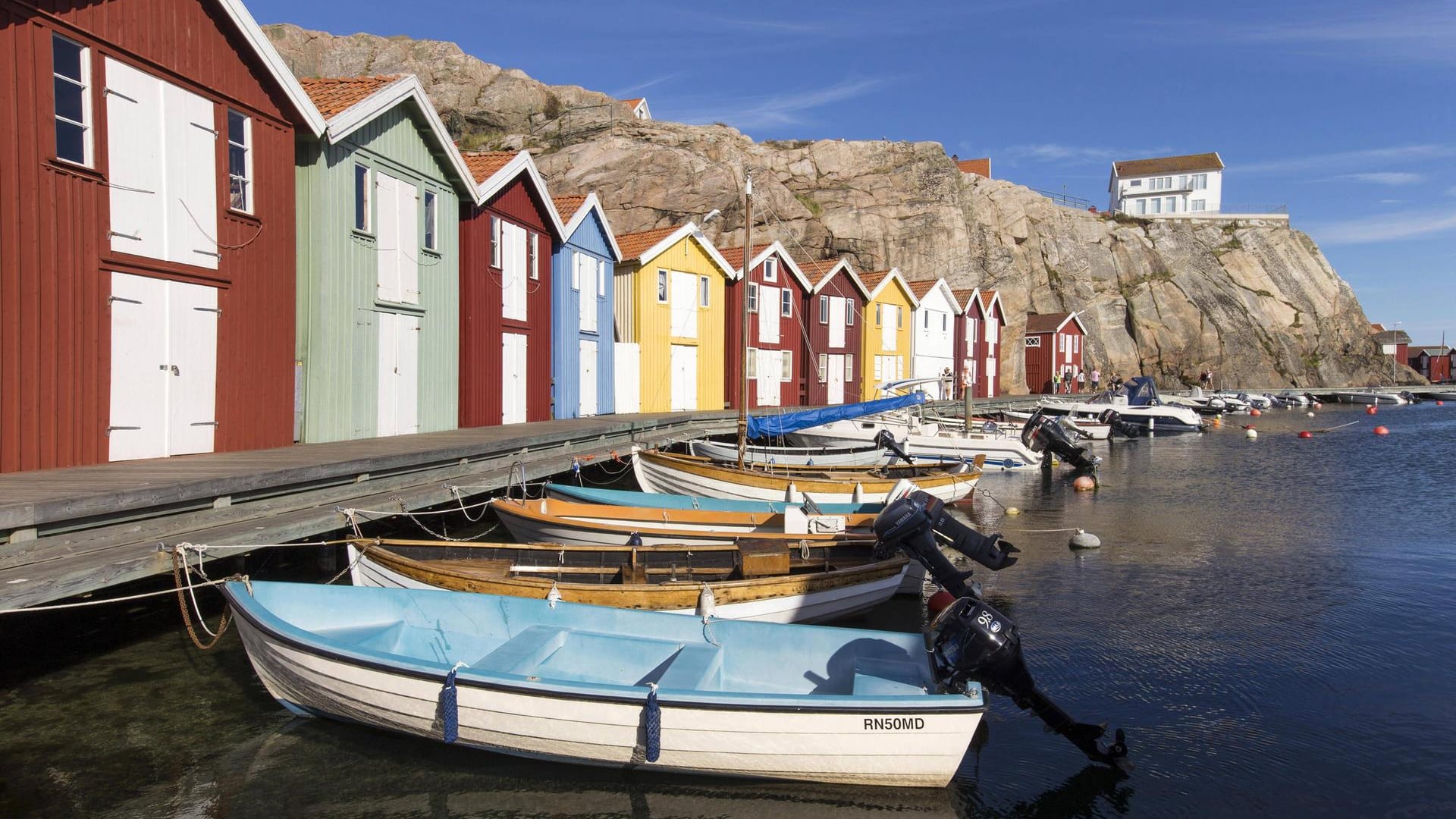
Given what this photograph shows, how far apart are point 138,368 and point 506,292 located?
1218 cm

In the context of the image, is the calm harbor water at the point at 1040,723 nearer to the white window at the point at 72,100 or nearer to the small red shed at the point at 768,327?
the white window at the point at 72,100

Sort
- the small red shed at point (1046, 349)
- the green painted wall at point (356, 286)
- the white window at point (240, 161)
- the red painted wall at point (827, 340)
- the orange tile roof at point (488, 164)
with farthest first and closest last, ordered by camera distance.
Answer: the small red shed at point (1046, 349) → the red painted wall at point (827, 340) → the orange tile roof at point (488, 164) → the green painted wall at point (356, 286) → the white window at point (240, 161)

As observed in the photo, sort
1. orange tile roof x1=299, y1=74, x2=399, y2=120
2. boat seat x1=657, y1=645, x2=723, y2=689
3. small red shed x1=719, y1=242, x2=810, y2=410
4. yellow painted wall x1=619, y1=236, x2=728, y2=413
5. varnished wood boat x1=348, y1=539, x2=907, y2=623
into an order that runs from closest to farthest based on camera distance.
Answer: boat seat x1=657, y1=645, x2=723, y2=689
varnished wood boat x1=348, y1=539, x2=907, y2=623
orange tile roof x1=299, y1=74, x2=399, y2=120
yellow painted wall x1=619, y1=236, x2=728, y2=413
small red shed x1=719, y1=242, x2=810, y2=410

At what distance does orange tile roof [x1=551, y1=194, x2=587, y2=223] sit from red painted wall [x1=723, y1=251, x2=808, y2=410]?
9502 mm

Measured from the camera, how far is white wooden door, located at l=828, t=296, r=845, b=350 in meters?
44.7

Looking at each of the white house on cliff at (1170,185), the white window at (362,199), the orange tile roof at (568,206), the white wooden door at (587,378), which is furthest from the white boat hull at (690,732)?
the white house on cliff at (1170,185)

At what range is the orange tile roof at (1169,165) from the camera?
114m

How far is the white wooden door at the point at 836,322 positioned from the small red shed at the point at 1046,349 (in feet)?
104

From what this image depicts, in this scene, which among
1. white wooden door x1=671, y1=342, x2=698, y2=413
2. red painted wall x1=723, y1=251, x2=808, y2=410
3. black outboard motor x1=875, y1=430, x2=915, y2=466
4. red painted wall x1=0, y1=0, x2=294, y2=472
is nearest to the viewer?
red painted wall x1=0, y1=0, x2=294, y2=472

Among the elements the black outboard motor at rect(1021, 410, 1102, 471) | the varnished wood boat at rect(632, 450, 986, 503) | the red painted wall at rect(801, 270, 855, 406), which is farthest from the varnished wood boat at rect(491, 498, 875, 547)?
the red painted wall at rect(801, 270, 855, 406)

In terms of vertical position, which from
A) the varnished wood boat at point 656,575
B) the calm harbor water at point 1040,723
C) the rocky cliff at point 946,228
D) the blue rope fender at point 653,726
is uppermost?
the rocky cliff at point 946,228

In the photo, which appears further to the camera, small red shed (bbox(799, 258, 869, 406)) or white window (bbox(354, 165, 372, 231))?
small red shed (bbox(799, 258, 869, 406))

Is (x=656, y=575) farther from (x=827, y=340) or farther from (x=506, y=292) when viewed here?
(x=827, y=340)

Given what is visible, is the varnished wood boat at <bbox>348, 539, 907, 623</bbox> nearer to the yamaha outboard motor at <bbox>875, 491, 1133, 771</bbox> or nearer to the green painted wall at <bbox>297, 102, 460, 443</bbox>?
the yamaha outboard motor at <bbox>875, 491, 1133, 771</bbox>
